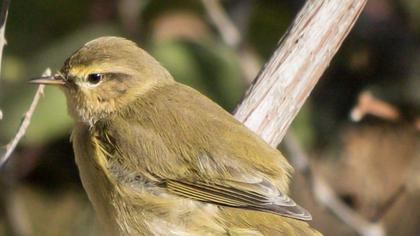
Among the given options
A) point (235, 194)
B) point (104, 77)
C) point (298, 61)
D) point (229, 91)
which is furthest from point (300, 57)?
point (229, 91)

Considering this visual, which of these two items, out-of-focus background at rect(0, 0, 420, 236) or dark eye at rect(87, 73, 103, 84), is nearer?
dark eye at rect(87, 73, 103, 84)

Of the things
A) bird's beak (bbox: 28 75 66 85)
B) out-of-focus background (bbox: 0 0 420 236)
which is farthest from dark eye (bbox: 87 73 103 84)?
out-of-focus background (bbox: 0 0 420 236)

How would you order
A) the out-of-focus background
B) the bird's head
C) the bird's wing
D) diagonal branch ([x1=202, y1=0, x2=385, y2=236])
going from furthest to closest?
the out-of-focus background → the bird's head → diagonal branch ([x1=202, y1=0, x2=385, y2=236]) → the bird's wing

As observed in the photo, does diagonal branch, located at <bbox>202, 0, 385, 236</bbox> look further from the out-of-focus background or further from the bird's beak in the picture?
the out-of-focus background

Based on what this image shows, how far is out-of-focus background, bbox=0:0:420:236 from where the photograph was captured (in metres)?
7.25

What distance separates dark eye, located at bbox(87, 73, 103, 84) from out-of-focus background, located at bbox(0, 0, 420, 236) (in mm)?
1892

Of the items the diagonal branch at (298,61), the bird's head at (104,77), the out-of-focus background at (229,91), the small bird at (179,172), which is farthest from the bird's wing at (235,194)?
the out-of-focus background at (229,91)

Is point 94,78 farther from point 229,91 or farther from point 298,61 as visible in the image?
point 229,91

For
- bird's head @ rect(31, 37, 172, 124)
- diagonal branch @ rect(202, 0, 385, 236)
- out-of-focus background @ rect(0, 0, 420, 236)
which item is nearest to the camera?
diagonal branch @ rect(202, 0, 385, 236)

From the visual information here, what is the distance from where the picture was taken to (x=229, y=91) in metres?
7.25

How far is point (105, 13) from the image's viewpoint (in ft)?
25.6

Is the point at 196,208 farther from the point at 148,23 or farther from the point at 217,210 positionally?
the point at 148,23

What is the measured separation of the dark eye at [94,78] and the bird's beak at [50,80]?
0.38 ft

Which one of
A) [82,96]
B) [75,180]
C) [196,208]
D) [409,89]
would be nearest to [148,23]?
[75,180]
